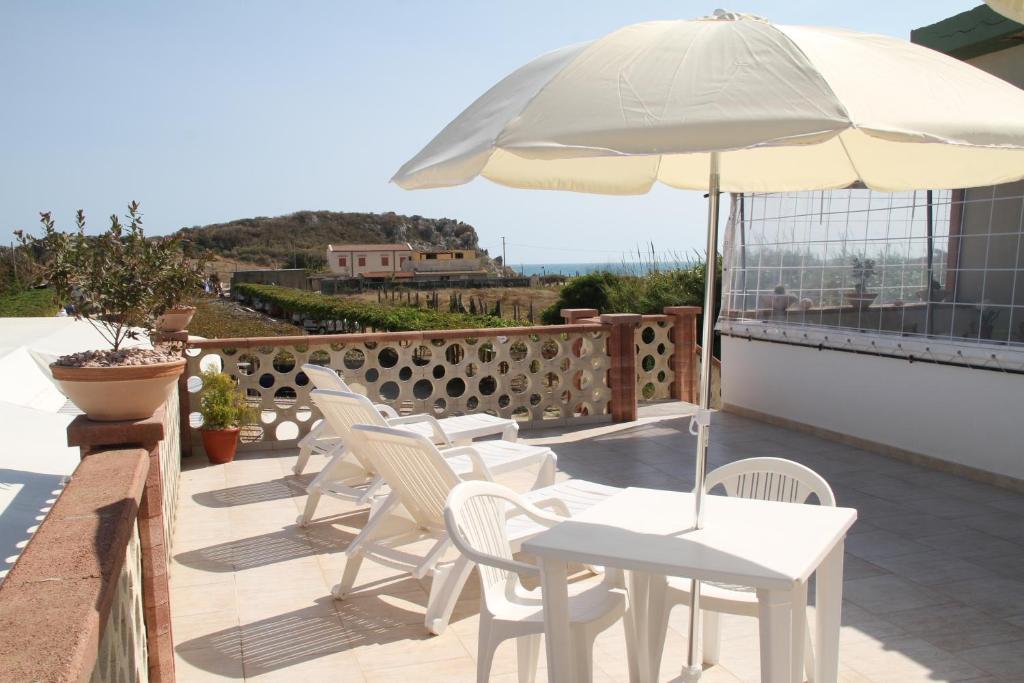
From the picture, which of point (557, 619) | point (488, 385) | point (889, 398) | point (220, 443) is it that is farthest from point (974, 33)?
point (488, 385)

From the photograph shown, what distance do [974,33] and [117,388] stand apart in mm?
6474

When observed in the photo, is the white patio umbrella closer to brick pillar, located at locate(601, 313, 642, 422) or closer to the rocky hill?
brick pillar, located at locate(601, 313, 642, 422)

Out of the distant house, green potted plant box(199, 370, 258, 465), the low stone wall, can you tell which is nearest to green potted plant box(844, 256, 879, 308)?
green potted plant box(199, 370, 258, 465)

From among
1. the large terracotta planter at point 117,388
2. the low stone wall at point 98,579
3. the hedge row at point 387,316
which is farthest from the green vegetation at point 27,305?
the low stone wall at point 98,579

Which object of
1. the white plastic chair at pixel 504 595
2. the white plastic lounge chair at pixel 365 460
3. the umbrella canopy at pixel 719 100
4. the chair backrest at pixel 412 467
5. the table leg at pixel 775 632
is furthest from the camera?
the white plastic lounge chair at pixel 365 460

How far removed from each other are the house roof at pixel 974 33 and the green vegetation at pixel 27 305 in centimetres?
1465

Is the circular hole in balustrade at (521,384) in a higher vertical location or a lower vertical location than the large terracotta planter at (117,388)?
lower

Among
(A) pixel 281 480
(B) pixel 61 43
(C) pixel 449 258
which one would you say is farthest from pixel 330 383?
(C) pixel 449 258

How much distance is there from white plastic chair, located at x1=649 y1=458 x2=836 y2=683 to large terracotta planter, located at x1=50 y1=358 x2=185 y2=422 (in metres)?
1.84

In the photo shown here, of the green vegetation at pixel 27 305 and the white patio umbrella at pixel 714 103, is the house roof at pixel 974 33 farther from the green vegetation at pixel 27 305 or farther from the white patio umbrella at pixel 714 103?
the green vegetation at pixel 27 305

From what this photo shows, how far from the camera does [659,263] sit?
15.0 m

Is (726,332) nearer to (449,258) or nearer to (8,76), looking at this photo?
(8,76)

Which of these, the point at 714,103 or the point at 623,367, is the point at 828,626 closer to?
the point at 714,103

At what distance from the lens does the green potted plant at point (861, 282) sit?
720 centimetres
